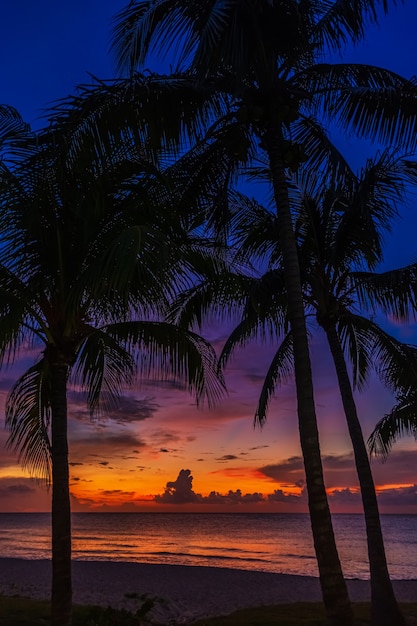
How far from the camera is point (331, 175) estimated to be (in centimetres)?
964

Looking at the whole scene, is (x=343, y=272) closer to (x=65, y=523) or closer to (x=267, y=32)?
(x=267, y=32)

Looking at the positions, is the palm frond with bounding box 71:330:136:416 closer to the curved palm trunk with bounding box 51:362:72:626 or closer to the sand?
the curved palm trunk with bounding box 51:362:72:626

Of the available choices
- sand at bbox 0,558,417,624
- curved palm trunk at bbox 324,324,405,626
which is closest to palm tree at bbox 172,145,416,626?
curved palm trunk at bbox 324,324,405,626

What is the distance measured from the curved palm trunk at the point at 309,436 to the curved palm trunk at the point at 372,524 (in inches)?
145

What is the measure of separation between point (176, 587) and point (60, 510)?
1767 centimetres

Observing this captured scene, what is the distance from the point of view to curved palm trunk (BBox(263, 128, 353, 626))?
20.5 feet

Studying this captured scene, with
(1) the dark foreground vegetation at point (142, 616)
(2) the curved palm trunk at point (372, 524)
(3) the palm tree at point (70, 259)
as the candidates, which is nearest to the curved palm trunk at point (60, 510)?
(3) the palm tree at point (70, 259)

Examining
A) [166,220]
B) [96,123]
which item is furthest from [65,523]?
[96,123]

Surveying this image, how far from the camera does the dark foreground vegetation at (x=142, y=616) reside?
394 inches

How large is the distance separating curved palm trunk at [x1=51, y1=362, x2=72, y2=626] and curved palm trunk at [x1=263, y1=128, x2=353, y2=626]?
10.7 feet

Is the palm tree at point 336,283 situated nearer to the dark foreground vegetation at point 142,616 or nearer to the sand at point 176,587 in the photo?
the dark foreground vegetation at point 142,616

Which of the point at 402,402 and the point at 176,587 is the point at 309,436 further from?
the point at 176,587

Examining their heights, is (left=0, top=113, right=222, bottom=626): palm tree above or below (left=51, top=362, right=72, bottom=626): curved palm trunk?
above

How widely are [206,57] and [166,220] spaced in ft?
8.19
